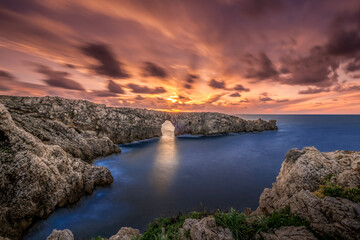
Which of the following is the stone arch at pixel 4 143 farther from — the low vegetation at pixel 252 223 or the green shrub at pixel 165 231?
the low vegetation at pixel 252 223

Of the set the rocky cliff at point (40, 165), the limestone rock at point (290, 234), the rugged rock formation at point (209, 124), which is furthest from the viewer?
the rugged rock formation at point (209, 124)

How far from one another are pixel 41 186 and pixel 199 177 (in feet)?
62.6

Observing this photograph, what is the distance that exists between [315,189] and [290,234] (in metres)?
5.79

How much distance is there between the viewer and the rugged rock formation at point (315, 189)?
17.3 ft

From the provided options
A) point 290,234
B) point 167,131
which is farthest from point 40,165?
point 167,131

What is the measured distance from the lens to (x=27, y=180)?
34.0 ft

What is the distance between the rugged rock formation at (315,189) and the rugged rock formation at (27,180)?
1667cm

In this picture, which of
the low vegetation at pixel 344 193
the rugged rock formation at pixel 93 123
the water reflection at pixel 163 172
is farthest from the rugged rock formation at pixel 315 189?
the rugged rock formation at pixel 93 123

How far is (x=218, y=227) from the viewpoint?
5844 millimetres

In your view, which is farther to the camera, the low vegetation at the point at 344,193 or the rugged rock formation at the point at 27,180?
the rugged rock formation at the point at 27,180

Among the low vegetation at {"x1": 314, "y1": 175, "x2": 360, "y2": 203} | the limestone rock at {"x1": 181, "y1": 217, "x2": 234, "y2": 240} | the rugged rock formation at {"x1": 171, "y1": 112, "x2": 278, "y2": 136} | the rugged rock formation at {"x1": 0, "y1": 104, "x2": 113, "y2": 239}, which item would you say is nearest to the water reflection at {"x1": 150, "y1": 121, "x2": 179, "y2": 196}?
the rugged rock formation at {"x1": 0, "y1": 104, "x2": 113, "y2": 239}

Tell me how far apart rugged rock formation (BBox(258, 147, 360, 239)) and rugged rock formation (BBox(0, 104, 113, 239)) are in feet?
54.7

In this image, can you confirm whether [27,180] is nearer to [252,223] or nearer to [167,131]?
[252,223]

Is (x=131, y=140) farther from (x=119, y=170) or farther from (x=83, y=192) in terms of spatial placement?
(x=83, y=192)
